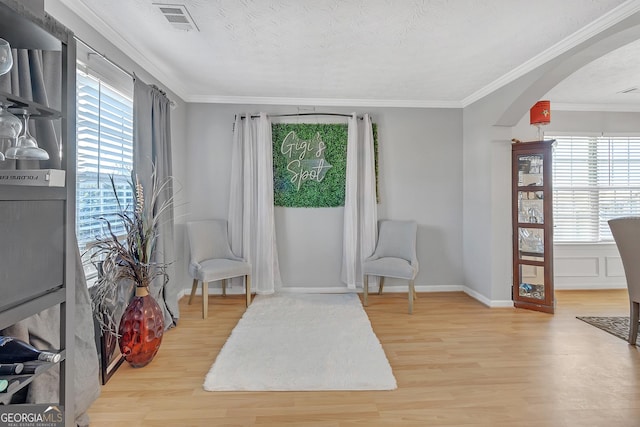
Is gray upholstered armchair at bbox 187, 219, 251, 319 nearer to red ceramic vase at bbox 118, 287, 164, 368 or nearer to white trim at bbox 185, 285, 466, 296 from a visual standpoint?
white trim at bbox 185, 285, 466, 296

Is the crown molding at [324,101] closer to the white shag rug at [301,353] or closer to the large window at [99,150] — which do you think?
the large window at [99,150]

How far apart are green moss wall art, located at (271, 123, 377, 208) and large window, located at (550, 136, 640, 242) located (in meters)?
2.97


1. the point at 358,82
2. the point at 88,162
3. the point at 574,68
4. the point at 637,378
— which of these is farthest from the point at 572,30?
the point at 88,162

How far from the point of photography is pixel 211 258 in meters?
4.08

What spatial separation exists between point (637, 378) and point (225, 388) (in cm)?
278

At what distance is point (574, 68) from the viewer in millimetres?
2977

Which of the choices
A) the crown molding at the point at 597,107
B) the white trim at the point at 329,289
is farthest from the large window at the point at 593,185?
the white trim at the point at 329,289

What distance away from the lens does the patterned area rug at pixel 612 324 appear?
3206mm

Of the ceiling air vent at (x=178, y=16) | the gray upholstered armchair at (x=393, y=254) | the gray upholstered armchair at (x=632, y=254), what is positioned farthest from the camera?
the gray upholstered armchair at (x=393, y=254)

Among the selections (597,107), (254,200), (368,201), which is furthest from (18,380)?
(597,107)

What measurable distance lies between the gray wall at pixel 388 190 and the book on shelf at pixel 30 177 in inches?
123

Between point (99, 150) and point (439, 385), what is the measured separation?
292 cm

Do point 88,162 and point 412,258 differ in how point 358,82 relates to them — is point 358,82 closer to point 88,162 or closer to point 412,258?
point 412,258

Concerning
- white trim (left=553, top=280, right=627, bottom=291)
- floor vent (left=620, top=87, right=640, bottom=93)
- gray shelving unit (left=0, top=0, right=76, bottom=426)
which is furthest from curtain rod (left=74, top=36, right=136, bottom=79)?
white trim (left=553, top=280, right=627, bottom=291)
